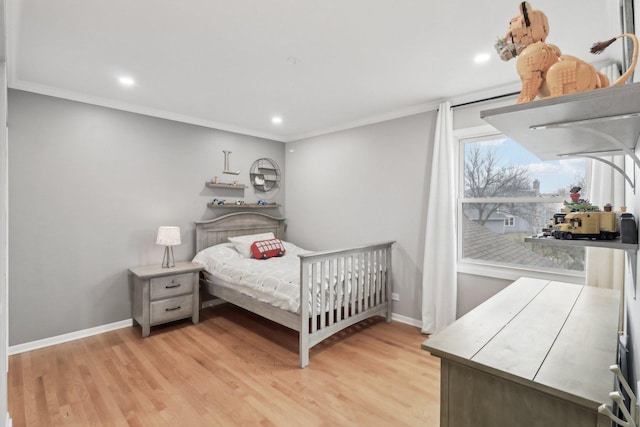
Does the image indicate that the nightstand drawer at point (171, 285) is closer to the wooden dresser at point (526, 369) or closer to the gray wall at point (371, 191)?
the gray wall at point (371, 191)

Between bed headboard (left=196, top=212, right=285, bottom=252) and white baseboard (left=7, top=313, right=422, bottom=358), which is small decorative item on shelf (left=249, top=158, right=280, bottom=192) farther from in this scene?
white baseboard (left=7, top=313, right=422, bottom=358)

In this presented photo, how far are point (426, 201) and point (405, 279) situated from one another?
0.93 m

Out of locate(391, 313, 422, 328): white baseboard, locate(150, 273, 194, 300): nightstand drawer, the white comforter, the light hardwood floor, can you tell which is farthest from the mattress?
locate(391, 313, 422, 328): white baseboard

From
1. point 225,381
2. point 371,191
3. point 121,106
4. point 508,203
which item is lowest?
point 225,381

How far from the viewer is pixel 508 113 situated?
775 millimetres

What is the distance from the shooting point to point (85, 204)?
3.14 m

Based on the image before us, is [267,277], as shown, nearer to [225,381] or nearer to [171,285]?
[225,381]

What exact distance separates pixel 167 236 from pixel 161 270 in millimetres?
369

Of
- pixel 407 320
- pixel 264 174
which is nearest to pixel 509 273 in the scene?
pixel 407 320

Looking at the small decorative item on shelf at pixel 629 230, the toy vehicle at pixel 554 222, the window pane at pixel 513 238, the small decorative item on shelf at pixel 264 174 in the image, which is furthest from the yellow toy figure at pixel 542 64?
the small decorative item on shelf at pixel 264 174

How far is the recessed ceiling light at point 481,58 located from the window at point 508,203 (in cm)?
81

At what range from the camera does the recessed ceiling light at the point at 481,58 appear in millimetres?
2266

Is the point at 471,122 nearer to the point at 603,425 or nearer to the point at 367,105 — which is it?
the point at 367,105

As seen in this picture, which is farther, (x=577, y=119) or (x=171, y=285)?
(x=171, y=285)
